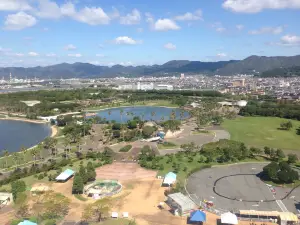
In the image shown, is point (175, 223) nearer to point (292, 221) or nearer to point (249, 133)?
point (292, 221)

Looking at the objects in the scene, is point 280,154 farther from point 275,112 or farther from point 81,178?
point 275,112

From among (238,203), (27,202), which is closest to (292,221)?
(238,203)

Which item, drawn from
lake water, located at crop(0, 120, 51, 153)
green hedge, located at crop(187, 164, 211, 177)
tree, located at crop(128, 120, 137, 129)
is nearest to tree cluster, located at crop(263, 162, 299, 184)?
green hedge, located at crop(187, 164, 211, 177)

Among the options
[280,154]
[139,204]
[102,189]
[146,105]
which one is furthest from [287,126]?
[146,105]

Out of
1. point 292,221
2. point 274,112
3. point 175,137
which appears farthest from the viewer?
point 274,112

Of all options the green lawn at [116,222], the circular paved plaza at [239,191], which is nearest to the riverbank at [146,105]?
the circular paved plaza at [239,191]

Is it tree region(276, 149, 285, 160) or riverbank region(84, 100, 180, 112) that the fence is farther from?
riverbank region(84, 100, 180, 112)
